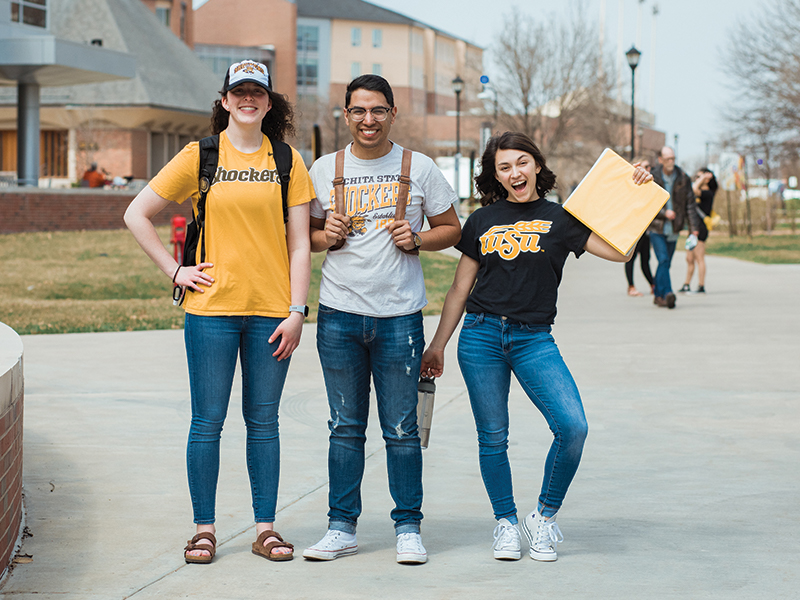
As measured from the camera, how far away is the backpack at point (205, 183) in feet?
13.7

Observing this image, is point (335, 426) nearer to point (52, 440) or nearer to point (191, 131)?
point (52, 440)

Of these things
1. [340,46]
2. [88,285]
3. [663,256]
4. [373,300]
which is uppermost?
[340,46]

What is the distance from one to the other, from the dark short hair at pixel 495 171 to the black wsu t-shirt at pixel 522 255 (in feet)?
0.56

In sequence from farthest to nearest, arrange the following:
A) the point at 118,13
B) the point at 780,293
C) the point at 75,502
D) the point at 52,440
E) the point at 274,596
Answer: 1. the point at 118,13
2. the point at 780,293
3. the point at 52,440
4. the point at 75,502
5. the point at 274,596

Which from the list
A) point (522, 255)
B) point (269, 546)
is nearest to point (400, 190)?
point (522, 255)

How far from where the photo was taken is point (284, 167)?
13.8ft

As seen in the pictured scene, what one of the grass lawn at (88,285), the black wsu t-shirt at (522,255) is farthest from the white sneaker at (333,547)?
the grass lawn at (88,285)

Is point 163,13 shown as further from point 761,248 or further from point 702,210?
point 702,210

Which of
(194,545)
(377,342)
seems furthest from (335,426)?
(194,545)

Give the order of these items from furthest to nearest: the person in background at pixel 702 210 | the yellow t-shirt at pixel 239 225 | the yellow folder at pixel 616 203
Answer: the person in background at pixel 702 210
the yellow folder at pixel 616 203
the yellow t-shirt at pixel 239 225

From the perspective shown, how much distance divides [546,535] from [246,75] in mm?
2162

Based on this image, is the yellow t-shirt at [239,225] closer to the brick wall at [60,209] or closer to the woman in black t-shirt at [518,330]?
the woman in black t-shirt at [518,330]

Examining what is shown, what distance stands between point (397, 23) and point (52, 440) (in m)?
104

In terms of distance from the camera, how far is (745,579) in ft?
13.1
